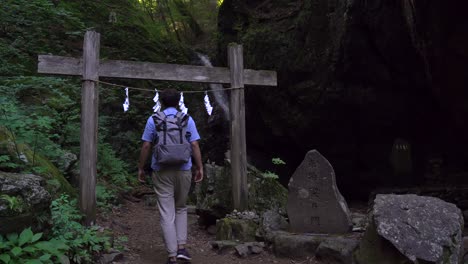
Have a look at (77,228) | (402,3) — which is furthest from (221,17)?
(77,228)

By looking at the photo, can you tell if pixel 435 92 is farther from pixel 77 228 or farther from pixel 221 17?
pixel 77 228

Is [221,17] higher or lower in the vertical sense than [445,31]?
higher

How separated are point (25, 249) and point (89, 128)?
302 cm

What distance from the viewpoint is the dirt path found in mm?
4945

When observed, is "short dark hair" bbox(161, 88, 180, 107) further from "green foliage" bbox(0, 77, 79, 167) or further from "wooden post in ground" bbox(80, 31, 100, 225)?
"green foliage" bbox(0, 77, 79, 167)

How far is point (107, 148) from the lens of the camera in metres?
9.71

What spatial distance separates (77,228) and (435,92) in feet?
35.2

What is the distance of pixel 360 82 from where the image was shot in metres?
11.8

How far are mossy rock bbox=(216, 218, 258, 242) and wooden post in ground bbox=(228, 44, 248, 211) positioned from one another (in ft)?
2.05

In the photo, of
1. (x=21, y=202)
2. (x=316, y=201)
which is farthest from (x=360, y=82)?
(x=21, y=202)

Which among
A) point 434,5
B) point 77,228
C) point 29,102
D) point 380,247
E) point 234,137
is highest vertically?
point 434,5

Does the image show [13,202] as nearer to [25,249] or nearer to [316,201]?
[25,249]

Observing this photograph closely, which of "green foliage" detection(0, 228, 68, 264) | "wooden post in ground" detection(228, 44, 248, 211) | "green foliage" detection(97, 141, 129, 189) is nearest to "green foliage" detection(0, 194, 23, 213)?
"green foliage" detection(0, 228, 68, 264)

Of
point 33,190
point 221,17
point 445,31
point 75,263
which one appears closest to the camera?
point 33,190
